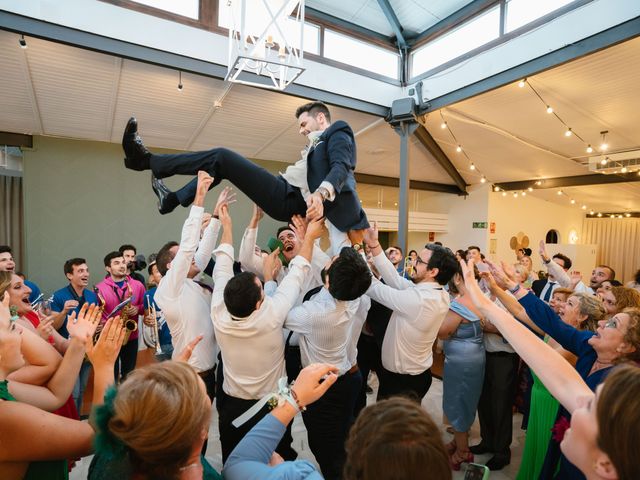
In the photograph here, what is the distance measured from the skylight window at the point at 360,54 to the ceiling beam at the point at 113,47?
0.92 metres

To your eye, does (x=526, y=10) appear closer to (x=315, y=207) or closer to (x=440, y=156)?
(x=440, y=156)

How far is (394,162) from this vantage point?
8562 millimetres

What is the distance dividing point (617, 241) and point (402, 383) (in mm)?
14507

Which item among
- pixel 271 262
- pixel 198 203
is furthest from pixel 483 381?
pixel 198 203

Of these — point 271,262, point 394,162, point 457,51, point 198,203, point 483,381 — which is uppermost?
point 457,51

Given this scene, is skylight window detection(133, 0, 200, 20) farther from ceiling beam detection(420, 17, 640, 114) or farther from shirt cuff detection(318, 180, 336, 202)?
shirt cuff detection(318, 180, 336, 202)

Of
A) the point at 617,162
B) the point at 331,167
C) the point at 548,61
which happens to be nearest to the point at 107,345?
the point at 331,167

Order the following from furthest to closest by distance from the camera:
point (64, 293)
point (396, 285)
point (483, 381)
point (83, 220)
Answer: point (83, 220) → point (64, 293) → point (483, 381) → point (396, 285)

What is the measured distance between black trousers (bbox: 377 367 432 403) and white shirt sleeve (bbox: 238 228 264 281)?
1.14m

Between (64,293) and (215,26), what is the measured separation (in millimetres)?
3641

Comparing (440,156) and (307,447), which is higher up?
(440,156)

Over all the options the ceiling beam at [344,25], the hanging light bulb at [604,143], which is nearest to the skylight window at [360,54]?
the ceiling beam at [344,25]

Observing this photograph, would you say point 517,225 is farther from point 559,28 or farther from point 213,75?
point 213,75

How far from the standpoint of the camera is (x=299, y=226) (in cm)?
217
